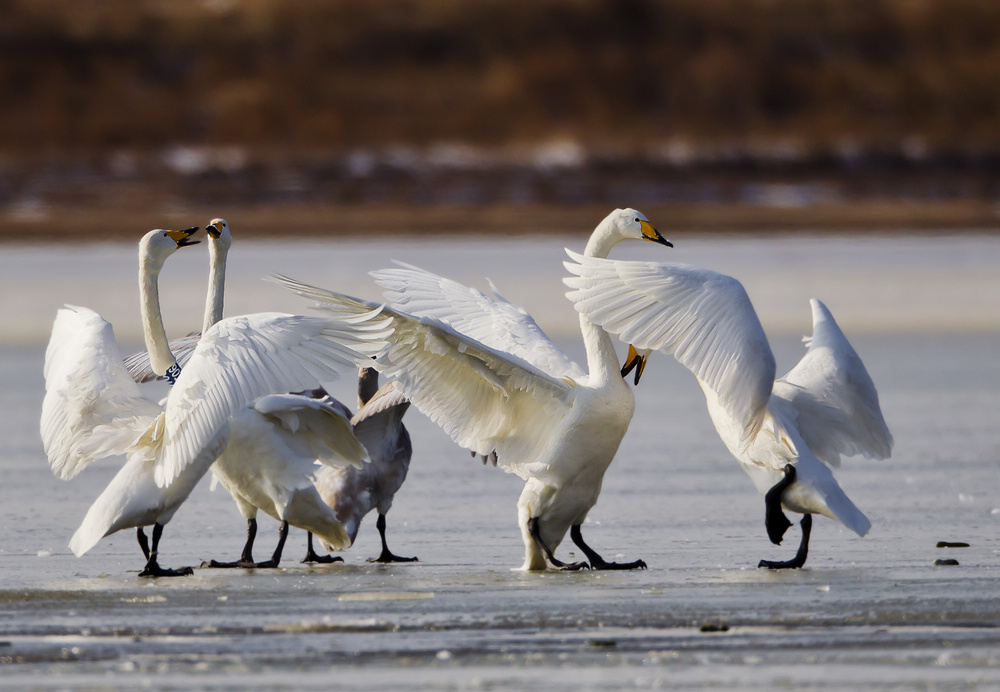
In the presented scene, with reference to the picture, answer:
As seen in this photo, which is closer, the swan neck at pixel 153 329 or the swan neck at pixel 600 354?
the swan neck at pixel 600 354

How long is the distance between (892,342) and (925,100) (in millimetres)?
32674

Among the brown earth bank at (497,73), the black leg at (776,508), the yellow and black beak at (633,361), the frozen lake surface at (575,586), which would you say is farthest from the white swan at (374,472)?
the brown earth bank at (497,73)

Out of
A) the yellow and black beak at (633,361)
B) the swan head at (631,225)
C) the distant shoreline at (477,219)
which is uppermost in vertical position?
the distant shoreline at (477,219)

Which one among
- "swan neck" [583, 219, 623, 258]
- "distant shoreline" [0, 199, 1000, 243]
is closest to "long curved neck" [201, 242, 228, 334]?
"swan neck" [583, 219, 623, 258]

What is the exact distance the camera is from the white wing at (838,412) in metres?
7.70

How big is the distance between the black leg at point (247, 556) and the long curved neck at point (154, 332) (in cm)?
85

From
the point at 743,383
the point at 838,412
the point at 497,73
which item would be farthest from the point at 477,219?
the point at 743,383

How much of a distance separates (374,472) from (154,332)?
1.29 meters

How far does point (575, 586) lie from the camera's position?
675cm

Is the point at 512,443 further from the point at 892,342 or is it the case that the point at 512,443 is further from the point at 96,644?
the point at 892,342

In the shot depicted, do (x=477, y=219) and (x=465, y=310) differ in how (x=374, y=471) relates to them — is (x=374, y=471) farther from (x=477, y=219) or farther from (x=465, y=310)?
(x=477, y=219)

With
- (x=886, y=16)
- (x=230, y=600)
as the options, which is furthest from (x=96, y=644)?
(x=886, y=16)

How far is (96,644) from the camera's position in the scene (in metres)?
5.73

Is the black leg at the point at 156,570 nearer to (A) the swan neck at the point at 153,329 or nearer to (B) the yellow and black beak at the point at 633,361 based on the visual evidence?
(A) the swan neck at the point at 153,329
